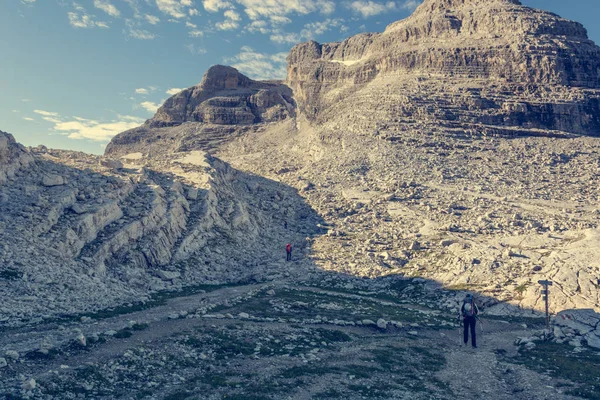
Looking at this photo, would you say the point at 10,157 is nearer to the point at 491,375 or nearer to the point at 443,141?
the point at 491,375

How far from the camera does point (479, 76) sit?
82.2m

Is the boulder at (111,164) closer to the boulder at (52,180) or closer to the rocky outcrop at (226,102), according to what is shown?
the boulder at (52,180)

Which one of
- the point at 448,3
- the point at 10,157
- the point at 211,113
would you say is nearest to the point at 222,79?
the point at 211,113

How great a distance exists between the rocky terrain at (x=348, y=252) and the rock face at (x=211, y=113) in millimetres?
34056

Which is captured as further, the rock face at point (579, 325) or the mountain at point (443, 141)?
the mountain at point (443, 141)

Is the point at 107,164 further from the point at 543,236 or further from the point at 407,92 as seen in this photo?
the point at 407,92

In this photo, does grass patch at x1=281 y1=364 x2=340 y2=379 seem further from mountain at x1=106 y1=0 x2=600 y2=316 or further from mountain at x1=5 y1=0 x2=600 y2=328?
mountain at x1=106 y1=0 x2=600 y2=316

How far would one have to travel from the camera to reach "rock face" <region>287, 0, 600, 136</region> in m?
75.5

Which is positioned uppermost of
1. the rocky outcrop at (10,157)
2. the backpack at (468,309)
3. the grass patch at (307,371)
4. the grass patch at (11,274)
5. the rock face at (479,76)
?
the rock face at (479,76)

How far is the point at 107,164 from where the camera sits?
38.8m

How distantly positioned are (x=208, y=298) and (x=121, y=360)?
32.7 ft

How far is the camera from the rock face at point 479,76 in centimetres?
7550

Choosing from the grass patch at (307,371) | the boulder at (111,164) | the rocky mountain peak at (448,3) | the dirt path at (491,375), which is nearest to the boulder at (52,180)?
the boulder at (111,164)

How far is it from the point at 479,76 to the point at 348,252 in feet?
202
